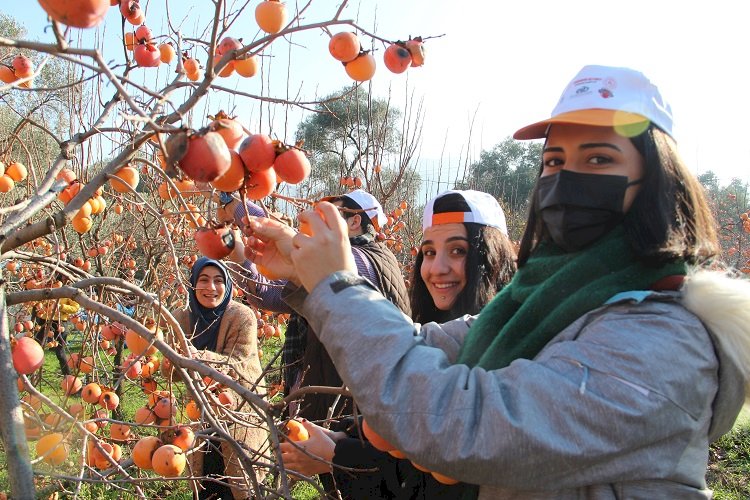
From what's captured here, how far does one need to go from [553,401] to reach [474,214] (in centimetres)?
117

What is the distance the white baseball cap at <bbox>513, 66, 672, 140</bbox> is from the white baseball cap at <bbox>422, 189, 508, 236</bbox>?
0.85 m

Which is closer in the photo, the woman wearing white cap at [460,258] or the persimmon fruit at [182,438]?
the persimmon fruit at [182,438]

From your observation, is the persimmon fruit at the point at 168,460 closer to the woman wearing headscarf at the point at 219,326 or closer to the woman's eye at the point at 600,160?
the woman's eye at the point at 600,160

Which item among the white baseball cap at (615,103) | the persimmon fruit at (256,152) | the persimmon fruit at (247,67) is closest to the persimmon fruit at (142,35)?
the persimmon fruit at (247,67)

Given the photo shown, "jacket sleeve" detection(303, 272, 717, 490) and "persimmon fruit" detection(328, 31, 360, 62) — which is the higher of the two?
"persimmon fruit" detection(328, 31, 360, 62)

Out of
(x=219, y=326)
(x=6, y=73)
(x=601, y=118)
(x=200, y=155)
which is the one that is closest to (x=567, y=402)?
(x=601, y=118)

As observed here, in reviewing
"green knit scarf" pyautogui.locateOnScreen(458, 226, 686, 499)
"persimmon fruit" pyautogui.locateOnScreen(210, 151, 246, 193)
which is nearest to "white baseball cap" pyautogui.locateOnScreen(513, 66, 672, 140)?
"green knit scarf" pyautogui.locateOnScreen(458, 226, 686, 499)

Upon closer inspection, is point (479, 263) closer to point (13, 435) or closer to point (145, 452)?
point (145, 452)

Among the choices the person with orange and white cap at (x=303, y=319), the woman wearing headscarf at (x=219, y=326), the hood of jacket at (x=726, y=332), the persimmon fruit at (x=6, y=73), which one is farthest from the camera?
the woman wearing headscarf at (x=219, y=326)

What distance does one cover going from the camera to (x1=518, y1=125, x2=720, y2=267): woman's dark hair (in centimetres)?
94

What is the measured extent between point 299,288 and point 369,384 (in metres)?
0.32

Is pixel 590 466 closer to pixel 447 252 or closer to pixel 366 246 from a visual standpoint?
pixel 447 252

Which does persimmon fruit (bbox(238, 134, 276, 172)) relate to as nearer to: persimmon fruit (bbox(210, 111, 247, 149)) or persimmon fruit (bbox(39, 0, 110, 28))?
persimmon fruit (bbox(210, 111, 247, 149))

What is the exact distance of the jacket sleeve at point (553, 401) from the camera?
2.51 ft
